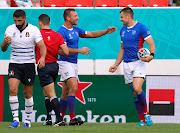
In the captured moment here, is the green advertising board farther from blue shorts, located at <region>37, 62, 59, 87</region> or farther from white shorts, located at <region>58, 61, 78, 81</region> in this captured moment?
blue shorts, located at <region>37, 62, 59, 87</region>

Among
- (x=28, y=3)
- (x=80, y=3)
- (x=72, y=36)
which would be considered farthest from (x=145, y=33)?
(x=28, y=3)

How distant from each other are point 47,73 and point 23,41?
684mm

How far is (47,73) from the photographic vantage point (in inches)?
311

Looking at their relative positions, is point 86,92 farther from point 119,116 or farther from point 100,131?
point 100,131

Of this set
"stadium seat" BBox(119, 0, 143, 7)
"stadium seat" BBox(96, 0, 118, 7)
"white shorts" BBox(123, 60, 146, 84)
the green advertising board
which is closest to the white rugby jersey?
"white shorts" BBox(123, 60, 146, 84)

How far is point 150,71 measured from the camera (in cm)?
1124

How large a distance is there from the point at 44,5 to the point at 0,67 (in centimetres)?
179

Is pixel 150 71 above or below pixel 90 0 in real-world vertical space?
below

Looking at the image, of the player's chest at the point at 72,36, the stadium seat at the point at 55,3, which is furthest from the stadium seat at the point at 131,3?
the player's chest at the point at 72,36

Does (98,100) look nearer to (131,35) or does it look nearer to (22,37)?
(131,35)

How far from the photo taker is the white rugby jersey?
24.8 ft

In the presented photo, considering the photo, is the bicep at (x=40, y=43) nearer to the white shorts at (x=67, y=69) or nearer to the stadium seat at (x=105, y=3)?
the white shorts at (x=67, y=69)

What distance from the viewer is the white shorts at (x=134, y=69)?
8270 mm

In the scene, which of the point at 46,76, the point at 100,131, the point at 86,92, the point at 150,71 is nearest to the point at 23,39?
the point at 46,76
